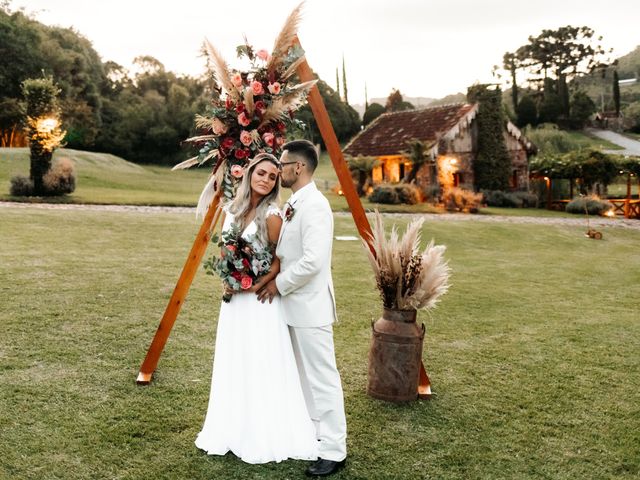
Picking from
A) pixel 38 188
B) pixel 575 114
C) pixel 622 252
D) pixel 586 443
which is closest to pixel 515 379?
pixel 586 443

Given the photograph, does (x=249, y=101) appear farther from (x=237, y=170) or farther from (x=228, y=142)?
(x=237, y=170)

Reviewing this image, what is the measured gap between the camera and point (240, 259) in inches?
151

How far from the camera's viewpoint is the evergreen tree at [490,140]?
105 feet

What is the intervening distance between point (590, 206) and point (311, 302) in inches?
1160

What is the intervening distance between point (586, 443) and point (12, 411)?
453cm

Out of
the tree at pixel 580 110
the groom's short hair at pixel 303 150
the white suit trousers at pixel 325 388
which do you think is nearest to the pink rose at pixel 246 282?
the white suit trousers at pixel 325 388

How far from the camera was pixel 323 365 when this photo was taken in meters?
3.75

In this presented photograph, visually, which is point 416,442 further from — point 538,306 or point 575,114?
point 575,114

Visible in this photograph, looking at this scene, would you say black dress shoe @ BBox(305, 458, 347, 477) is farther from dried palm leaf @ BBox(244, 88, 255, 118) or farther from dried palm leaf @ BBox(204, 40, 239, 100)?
dried palm leaf @ BBox(204, 40, 239, 100)

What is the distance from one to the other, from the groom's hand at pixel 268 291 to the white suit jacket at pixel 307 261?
75 millimetres

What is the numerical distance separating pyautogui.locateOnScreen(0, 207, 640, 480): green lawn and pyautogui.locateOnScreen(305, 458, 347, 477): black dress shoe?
11 centimetres

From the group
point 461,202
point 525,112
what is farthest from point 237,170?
point 525,112

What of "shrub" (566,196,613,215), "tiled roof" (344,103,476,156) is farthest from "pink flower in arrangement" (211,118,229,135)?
"shrub" (566,196,613,215)

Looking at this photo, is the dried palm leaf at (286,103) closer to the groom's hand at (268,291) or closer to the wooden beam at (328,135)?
the wooden beam at (328,135)
